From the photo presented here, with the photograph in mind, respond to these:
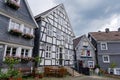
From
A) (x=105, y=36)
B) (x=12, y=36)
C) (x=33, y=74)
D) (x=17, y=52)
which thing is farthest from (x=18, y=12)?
(x=105, y=36)

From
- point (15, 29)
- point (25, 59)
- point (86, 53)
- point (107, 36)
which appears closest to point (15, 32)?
point (15, 29)

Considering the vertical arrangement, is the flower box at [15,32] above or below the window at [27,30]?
below

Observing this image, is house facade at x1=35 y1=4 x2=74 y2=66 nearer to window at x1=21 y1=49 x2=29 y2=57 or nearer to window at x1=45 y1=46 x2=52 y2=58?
window at x1=45 y1=46 x2=52 y2=58

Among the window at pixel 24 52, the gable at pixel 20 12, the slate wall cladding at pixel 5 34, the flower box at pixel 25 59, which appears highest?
the gable at pixel 20 12

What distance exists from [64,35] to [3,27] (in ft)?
37.7

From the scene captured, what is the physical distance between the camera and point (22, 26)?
13.7 m

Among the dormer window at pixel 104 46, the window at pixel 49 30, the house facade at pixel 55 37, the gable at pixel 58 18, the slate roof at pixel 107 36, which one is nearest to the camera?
the house facade at pixel 55 37

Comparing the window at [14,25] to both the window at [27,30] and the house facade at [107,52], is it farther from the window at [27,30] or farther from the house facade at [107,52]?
the house facade at [107,52]

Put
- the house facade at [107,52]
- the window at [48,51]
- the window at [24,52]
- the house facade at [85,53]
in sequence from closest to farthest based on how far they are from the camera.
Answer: the window at [24,52] < the window at [48,51] < the house facade at [85,53] < the house facade at [107,52]

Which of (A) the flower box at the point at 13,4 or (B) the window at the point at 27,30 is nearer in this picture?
(A) the flower box at the point at 13,4

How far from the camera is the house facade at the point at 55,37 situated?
53.2ft

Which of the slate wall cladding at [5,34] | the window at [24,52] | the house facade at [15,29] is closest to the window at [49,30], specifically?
the house facade at [15,29]

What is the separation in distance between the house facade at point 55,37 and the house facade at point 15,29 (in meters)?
1.67

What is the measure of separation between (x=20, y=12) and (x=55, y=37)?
663 cm
